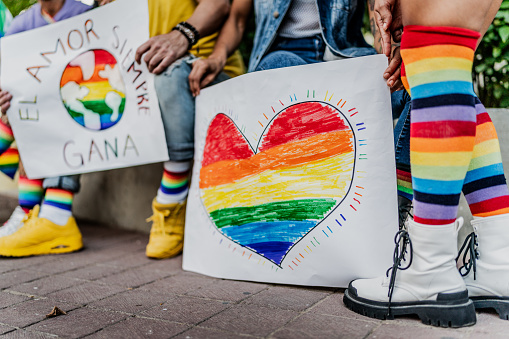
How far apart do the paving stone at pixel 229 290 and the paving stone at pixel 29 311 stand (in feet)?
1.25

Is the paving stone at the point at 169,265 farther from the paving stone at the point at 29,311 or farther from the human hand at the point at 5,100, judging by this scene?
the human hand at the point at 5,100

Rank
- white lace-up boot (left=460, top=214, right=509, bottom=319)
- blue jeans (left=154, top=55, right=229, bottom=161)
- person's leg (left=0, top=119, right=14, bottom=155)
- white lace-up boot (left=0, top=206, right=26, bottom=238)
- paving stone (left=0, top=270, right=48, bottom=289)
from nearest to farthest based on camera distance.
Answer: white lace-up boot (left=460, top=214, right=509, bottom=319) < paving stone (left=0, top=270, right=48, bottom=289) < blue jeans (left=154, top=55, right=229, bottom=161) < white lace-up boot (left=0, top=206, right=26, bottom=238) < person's leg (left=0, top=119, right=14, bottom=155)

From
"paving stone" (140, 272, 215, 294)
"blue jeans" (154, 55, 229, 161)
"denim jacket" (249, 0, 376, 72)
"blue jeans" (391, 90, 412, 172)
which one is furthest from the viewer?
"blue jeans" (154, 55, 229, 161)

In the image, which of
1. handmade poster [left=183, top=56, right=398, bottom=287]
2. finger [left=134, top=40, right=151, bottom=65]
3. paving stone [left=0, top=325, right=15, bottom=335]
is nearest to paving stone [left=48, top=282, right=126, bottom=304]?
paving stone [left=0, top=325, right=15, bottom=335]

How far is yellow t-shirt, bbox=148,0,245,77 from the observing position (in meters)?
1.91

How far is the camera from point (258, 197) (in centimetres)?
150

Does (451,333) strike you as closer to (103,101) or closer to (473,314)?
(473,314)

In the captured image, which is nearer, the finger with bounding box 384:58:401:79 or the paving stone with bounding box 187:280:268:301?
the finger with bounding box 384:58:401:79

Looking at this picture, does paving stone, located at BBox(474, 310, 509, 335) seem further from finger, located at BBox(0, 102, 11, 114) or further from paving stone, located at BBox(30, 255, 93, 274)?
finger, located at BBox(0, 102, 11, 114)

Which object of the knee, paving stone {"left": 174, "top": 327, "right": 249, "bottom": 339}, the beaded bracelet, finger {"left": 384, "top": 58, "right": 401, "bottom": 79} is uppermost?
the beaded bracelet

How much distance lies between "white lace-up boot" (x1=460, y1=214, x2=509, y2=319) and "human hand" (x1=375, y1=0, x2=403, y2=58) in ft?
1.78

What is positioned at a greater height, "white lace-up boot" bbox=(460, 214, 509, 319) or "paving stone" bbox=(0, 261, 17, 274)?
"white lace-up boot" bbox=(460, 214, 509, 319)

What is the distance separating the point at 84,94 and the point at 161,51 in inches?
16.3

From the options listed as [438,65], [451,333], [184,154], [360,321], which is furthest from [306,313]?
[184,154]
